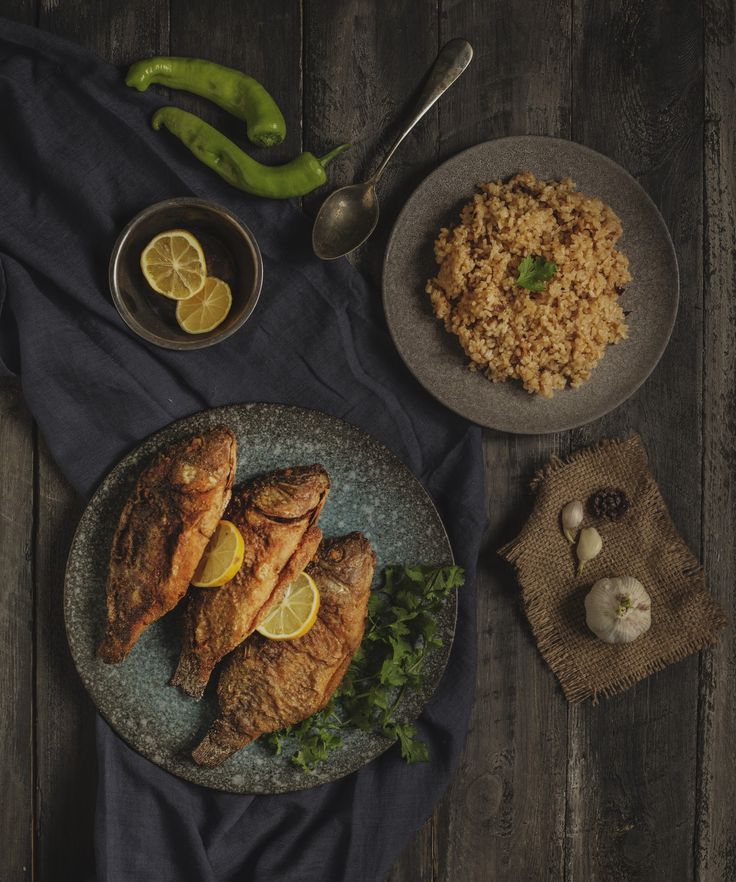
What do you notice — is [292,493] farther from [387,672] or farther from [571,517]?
[571,517]

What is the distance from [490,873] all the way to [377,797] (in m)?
0.63

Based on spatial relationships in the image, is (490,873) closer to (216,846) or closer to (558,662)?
(558,662)

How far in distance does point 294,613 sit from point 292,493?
16.2 inches

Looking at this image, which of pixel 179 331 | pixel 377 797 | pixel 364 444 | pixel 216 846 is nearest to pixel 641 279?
pixel 364 444

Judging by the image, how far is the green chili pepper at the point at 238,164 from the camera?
9.71 feet

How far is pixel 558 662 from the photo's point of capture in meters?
3.21

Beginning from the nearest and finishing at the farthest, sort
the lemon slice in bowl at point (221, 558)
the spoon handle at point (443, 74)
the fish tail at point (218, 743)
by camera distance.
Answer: the lemon slice in bowl at point (221, 558) → the fish tail at point (218, 743) → the spoon handle at point (443, 74)

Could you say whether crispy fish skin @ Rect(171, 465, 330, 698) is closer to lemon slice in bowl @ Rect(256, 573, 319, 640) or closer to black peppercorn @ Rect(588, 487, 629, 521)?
lemon slice in bowl @ Rect(256, 573, 319, 640)

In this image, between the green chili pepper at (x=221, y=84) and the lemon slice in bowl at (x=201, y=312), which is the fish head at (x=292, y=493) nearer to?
the lemon slice in bowl at (x=201, y=312)

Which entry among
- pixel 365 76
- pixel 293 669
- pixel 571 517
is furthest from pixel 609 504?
pixel 365 76

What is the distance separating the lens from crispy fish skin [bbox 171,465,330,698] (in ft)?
9.07

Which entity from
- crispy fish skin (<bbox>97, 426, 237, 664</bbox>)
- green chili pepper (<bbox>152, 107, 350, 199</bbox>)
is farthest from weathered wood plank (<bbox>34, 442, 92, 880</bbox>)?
green chili pepper (<bbox>152, 107, 350, 199</bbox>)

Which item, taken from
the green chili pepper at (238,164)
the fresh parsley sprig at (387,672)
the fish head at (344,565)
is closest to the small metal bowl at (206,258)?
the green chili pepper at (238,164)

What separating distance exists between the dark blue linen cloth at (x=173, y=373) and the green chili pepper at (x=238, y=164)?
0.08 meters
